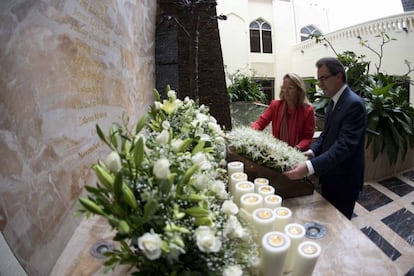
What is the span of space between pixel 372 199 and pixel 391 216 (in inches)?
16.1

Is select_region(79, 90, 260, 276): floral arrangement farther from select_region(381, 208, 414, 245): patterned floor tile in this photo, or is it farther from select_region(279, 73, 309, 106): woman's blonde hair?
select_region(381, 208, 414, 245): patterned floor tile

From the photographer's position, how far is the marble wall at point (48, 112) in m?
0.77

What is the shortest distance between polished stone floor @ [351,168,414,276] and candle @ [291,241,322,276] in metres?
1.89

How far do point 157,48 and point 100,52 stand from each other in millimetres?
A: 1823

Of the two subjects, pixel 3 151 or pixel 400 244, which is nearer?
pixel 3 151

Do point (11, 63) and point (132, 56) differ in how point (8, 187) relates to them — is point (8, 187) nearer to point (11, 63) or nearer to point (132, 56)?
point (11, 63)

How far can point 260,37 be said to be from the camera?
1312 centimetres

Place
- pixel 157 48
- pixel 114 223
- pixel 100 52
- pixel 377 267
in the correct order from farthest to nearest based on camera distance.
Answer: pixel 157 48 → pixel 100 52 → pixel 377 267 → pixel 114 223

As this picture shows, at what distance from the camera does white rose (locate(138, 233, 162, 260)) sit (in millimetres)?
529

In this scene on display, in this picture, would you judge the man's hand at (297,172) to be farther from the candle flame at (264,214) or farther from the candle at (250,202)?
the candle flame at (264,214)

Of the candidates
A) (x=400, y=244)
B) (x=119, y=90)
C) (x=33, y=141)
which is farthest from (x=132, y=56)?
(x=400, y=244)

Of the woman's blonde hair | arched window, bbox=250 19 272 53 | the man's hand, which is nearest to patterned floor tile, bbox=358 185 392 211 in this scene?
the woman's blonde hair

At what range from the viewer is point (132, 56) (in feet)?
7.09

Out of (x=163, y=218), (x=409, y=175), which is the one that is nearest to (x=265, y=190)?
(x=163, y=218)
